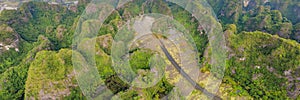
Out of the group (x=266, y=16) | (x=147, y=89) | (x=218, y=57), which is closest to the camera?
(x=147, y=89)

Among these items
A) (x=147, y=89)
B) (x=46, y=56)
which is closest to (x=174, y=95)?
(x=147, y=89)

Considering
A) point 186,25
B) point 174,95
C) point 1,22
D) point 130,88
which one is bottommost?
point 174,95

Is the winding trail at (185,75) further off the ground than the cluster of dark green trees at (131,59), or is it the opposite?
the cluster of dark green trees at (131,59)

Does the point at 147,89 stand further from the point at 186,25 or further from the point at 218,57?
the point at 186,25

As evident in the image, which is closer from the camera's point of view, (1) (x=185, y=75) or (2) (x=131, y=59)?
(2) (x=131, y=59)

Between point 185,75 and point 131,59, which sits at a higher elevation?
point 131,59

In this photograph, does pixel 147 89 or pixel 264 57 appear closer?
pixel 147 89

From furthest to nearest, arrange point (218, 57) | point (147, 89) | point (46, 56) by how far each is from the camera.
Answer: point (218, 57) < point (147, 89) < point (46, 56)

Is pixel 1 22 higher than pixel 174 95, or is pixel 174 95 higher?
pixel 1 22

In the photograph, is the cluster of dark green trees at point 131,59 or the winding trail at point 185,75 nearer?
the cluster of dark green trees at point 131,59

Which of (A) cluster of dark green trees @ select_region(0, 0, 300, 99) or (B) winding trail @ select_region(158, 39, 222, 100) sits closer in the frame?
(A) cluster of dark green trees @ select_region(0, 0, 300, 99)

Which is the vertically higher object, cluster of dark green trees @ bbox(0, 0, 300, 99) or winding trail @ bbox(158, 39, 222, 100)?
cluster of dark green trees @ bbox(0, 0, 300, 99)
